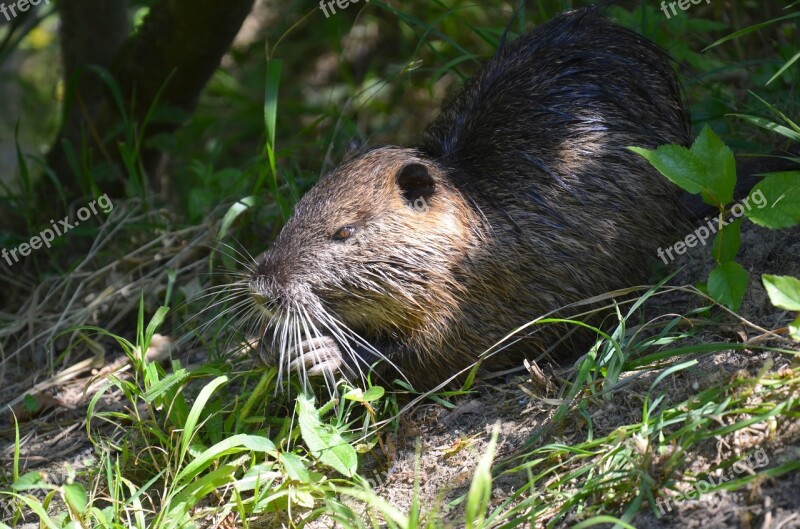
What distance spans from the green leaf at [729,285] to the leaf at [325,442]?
117 centimetres

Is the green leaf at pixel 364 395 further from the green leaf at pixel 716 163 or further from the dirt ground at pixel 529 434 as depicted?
the green leaf at pixel 716 163

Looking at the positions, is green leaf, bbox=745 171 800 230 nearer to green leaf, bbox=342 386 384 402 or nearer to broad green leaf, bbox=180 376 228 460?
green leaf, bbox=342 386 384 402

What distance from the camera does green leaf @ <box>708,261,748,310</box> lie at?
8.70ft

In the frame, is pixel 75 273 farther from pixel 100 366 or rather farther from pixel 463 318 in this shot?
pixel 463 318

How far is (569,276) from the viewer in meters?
3.18

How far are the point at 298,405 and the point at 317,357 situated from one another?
0.18m

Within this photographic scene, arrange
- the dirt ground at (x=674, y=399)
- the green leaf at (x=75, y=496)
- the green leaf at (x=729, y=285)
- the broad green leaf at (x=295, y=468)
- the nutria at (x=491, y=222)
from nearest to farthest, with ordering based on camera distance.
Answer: the dirt ground at (x=674, y=399) < the green leaf at (x=75, y=496) < the broad green leaf at (x=295, y=468) < the green leaf at (x=729, y=285) < the nutria at (x=491, y=222)

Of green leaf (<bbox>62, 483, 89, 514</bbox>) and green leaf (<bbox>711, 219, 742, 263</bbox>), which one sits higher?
green leaf (<bbox>62, 483, 89, 514</bbox>)

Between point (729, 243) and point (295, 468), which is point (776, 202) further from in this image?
point (295, 468)

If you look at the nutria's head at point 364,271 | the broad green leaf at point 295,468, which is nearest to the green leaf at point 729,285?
the nutria's head at point 364,271

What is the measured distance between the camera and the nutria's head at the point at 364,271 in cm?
295

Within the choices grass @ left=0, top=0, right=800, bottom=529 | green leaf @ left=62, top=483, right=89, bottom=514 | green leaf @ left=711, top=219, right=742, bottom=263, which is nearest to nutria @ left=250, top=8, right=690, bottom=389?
grass @ left=0, top=0, right=800, bottom=529

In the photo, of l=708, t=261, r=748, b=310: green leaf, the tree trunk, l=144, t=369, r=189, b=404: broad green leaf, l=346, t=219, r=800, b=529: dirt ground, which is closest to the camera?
l=346, t=219, r=800, b=529: dirt ground

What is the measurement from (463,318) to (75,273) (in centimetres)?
191
